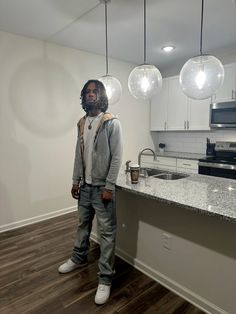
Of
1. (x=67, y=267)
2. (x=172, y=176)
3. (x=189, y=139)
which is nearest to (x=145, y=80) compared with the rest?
(x=172, y=176)

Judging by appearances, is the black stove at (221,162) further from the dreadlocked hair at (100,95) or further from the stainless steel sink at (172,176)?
the dreadlocked hair at (100,95)

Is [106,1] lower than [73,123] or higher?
higher

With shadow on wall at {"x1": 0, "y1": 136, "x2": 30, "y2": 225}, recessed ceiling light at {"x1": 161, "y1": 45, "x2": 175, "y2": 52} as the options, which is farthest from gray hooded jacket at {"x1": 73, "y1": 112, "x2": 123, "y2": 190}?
recessed ceiling light at {"x1": 161, "y1": 45, "x2": 175, "y2": 52}

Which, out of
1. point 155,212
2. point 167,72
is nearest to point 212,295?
point 155,212

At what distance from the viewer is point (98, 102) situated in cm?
197

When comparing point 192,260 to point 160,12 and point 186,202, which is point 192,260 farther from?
point 160,12

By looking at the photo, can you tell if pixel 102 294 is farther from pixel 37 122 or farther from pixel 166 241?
pixel 37 122

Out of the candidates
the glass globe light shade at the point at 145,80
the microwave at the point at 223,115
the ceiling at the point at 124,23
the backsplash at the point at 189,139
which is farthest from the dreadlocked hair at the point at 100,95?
the backsplash at the point at 189,139

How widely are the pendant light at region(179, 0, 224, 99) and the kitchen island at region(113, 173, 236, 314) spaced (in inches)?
31.7

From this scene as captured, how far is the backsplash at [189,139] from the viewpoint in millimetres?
3902

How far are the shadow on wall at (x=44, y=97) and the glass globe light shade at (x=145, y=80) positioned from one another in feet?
5.24

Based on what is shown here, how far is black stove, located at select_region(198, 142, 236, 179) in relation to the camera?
3.25 m

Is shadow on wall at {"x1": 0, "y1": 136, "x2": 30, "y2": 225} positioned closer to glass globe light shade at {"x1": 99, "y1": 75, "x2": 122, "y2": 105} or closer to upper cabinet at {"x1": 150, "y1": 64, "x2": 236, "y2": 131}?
glass globe light shade at {"x1": 99, "y1": 75, "x2": 122, "y2": 105}

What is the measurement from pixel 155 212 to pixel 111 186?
50cm
